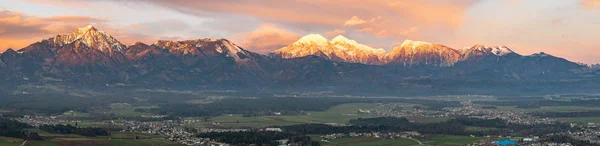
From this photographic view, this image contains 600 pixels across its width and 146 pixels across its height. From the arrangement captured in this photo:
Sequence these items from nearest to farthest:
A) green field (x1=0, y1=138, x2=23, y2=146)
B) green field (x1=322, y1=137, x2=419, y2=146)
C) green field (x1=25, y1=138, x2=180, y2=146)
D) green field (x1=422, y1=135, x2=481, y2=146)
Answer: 1. green field (x1=0, y1=138, x2=23, y2=146)
2. green field (x1=25, y1=138, x2=180, y2=146)
3. green field (x1=322, y1=137, x2=419, y2=146)
4. green field (x1=422, y1=135, x2=481, y2=146)

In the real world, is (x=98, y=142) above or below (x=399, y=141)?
above

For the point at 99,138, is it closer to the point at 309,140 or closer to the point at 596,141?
the point at 309,140

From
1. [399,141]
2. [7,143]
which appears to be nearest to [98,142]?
[7,143]

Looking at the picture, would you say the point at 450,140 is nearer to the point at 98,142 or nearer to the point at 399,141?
the point at 399,141

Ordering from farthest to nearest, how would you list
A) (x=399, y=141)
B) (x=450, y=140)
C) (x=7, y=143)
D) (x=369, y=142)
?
(x=450, y=140), (x=399, y=141), (x=369, y=142), (x=7, y=143)

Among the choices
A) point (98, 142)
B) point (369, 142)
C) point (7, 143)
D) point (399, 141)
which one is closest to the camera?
point (7, 143)

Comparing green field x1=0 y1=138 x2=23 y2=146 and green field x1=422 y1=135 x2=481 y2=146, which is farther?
green field x1=422 y1=135 x2=481 y2=146

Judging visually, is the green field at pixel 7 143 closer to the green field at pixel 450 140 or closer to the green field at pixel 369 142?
the green field at pixel 369 142

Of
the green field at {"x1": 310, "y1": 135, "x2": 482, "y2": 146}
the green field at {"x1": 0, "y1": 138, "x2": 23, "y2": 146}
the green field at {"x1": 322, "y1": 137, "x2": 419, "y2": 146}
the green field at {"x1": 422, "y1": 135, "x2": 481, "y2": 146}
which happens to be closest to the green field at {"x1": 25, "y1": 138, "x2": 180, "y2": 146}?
the green field at {"x1": 0, "y1": 138, "x2": 23, "y2": 146}

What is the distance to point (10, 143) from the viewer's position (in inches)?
5295

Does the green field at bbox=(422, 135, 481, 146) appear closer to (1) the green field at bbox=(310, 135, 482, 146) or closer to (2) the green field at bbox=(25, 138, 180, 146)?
(1) the green field at bbox=(310, 135, 482, 146)

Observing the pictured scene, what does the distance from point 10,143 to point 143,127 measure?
53943 mm

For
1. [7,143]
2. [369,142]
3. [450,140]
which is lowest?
[369,142]

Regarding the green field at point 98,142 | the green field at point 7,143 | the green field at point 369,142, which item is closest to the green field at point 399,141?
the green field at point 369,142
